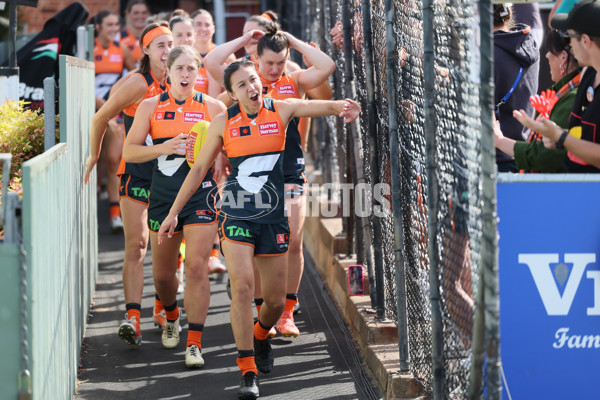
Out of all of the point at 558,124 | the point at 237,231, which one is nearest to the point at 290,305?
the point at 237,231

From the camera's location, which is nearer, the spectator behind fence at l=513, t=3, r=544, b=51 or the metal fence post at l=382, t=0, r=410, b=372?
the metal fence post at l=382, t=0, r=410, b=372

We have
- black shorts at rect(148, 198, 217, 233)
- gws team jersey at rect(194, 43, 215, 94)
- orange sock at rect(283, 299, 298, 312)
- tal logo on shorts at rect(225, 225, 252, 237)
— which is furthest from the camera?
gws team jersey at rect(194, 43, 215, 94)

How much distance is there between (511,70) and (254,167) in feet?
5.22

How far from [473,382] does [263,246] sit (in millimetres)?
2232

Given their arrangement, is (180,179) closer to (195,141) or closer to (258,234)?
(195,141)

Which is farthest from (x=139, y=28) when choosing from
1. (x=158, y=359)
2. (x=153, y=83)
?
(x=158, y=359)

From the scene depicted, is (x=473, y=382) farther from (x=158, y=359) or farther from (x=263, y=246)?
(x=158, y=359)

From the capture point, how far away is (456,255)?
4.12 meters

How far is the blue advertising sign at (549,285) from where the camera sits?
3688mm

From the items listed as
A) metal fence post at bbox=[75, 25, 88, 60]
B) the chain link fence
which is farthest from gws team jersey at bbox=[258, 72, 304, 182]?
metal fence post at bbox=[75, 25, 88, 60]

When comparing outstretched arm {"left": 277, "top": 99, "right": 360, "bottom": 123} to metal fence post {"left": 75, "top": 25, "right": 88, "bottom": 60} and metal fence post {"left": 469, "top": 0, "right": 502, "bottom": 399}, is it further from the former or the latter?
metal fence post {"left": 75, "top": 25, "right": 88, "bottom": 60}

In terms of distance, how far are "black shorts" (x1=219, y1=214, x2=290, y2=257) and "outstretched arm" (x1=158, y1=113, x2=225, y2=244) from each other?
25cm

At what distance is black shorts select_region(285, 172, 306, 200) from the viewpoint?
6.46 metres

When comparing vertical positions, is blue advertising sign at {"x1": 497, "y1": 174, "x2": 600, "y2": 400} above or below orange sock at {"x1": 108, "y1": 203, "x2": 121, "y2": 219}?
below
